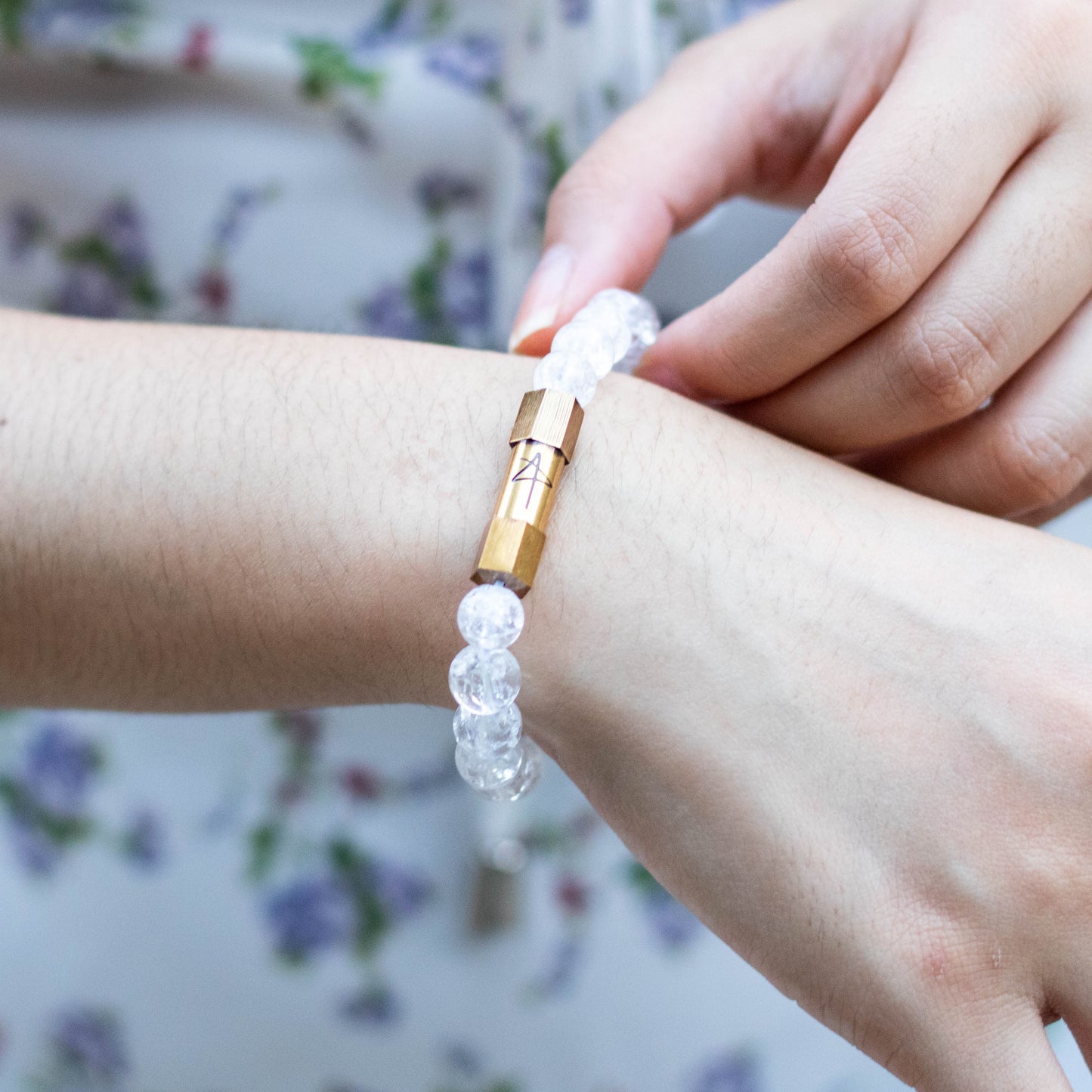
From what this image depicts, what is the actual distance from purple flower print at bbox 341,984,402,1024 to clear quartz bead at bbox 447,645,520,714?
0.71 m

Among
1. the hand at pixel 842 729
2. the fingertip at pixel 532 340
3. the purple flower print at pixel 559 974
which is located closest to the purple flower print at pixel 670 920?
the purple flower print at pixel 559 974

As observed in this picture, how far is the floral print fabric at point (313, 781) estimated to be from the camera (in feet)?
3.85

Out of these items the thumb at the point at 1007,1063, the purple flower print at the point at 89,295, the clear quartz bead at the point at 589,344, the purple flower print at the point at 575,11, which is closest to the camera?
the thumb at the point at 1007,1063

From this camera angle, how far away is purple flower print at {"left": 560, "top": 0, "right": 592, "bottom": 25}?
1.12 m

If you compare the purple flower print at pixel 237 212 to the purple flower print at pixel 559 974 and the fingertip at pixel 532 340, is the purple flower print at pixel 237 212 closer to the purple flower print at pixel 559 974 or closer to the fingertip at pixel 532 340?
the fingertip at pixel 532 340

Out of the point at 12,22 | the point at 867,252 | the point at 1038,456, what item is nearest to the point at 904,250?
the point at 867,252

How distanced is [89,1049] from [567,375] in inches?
43.3

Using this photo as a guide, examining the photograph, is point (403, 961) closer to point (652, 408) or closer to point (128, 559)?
point (128, 559)

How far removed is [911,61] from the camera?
2.58 feet

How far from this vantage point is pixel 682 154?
894 millimetres

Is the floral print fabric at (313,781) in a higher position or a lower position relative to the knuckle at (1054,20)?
lower

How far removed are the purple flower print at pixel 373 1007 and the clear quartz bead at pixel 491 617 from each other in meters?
0.76

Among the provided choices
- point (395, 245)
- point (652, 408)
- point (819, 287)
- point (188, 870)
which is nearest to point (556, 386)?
point (652, 408)

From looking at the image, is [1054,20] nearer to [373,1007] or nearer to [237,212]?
[237,212]
